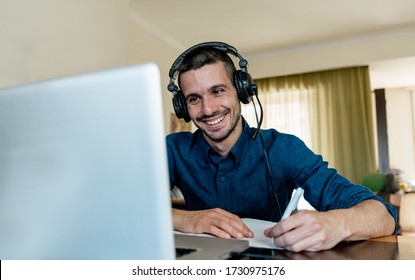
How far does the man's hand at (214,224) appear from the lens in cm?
65

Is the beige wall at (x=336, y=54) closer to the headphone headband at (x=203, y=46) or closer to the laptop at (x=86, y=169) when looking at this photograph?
the headphone headband at (x=203, y=46)

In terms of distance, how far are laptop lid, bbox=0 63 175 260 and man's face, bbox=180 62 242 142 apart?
0.75 m

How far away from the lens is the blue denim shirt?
3.58ft

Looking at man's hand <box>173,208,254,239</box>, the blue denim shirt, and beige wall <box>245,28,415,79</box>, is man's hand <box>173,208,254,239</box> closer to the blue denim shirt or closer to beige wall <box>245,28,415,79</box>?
the blue denim shirt

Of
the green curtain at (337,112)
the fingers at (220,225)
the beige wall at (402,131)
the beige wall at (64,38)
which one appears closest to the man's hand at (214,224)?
the fingers at (220,225)

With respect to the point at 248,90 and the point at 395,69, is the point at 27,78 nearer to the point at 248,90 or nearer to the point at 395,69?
the point at 248,90

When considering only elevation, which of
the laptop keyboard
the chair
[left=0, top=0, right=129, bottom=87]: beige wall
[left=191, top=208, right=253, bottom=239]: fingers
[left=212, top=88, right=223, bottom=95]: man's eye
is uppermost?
[left=0, top=0, right=129, bottom=87]: beige wall

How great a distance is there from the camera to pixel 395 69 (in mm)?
4328

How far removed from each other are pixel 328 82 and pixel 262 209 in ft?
11.6

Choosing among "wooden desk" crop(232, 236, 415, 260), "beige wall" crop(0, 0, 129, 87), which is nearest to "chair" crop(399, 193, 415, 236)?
"beige wall" crop(0, 0, 129, 87)

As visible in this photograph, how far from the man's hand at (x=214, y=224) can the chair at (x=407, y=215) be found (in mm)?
3105

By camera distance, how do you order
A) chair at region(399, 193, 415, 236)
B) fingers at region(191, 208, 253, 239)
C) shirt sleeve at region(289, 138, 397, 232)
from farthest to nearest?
chair at region(399, 193, 415, 236)
shirt sleeve at region(289, 138, 397, 232)
fingers at region(191, 208, 253, 239)

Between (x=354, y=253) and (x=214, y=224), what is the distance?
24 centimetres
